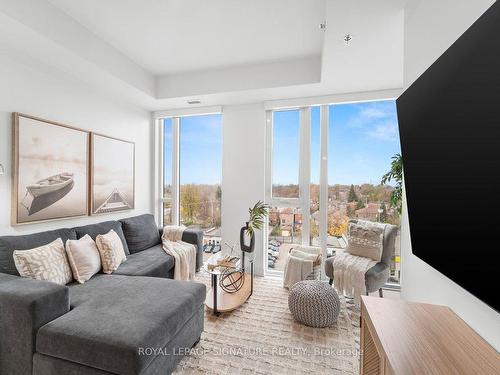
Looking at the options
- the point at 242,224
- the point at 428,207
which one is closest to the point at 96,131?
the point at 242,224

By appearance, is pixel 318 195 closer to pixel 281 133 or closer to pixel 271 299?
pixel 281 133

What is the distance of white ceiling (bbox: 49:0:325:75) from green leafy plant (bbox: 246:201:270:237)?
1.93 m

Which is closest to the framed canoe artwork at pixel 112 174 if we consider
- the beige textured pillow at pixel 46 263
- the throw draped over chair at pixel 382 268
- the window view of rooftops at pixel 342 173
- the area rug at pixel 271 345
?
the beige textured pillow at pixel 46 263

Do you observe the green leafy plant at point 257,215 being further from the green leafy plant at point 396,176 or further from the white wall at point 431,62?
the white wall at point 431,62

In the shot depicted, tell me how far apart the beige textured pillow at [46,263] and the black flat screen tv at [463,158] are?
2.67 meters

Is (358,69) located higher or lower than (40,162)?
higher

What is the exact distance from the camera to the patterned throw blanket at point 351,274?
255 centimetres

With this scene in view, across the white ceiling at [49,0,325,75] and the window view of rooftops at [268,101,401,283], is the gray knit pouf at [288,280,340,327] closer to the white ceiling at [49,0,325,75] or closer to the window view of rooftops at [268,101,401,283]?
the window view of rooftops at [268,101,401,283]

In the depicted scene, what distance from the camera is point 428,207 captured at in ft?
3.67

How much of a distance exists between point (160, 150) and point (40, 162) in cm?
194

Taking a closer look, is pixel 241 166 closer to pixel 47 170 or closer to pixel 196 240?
pixel 196 240

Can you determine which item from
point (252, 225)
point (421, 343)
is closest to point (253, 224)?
point (252, 225)

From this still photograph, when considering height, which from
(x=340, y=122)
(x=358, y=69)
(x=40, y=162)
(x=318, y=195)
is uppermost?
(x=358, y=69)

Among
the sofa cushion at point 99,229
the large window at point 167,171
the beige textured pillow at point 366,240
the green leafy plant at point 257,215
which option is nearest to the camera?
the sofa cushion at point 99,229
